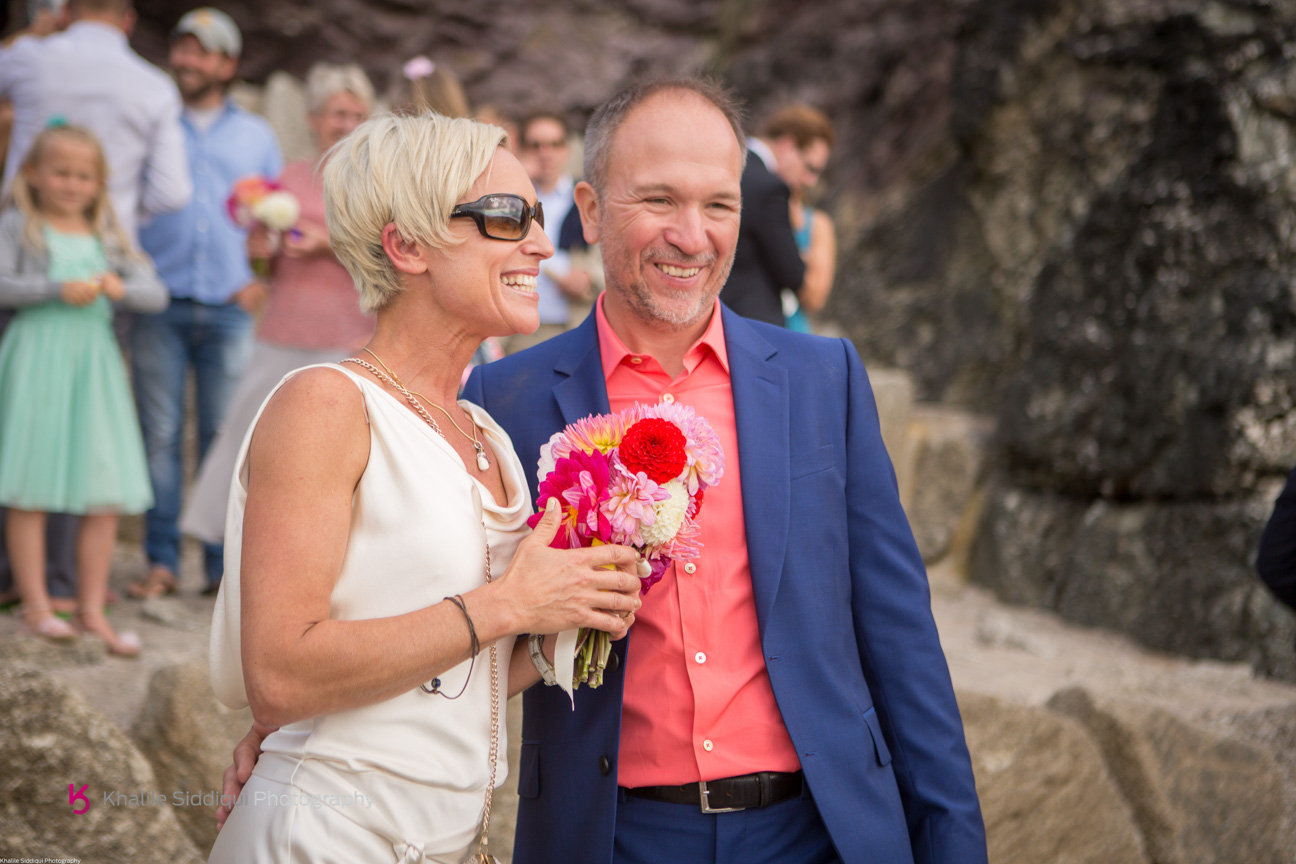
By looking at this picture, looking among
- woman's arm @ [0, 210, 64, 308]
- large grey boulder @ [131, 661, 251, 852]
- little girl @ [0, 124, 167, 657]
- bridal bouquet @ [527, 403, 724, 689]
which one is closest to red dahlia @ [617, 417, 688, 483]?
bridal bouquet @ [527, 403, 724, 689]

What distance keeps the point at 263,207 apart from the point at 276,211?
7 centimetres

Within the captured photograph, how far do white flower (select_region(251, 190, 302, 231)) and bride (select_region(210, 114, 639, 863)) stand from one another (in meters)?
2.85

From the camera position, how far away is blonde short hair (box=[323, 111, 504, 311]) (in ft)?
6.42

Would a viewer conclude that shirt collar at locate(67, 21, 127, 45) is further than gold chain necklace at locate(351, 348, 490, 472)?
Yes

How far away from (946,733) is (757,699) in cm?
43

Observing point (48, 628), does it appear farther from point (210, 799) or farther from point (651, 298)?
point (651, 298)

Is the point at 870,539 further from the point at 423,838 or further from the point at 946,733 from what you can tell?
the point at 423,838

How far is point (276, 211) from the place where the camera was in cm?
468

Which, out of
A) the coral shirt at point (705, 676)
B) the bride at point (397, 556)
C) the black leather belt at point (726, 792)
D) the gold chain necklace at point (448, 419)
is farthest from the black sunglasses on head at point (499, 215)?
the black leather belt at point (726, 792)

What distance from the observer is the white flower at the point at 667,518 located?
Result: 187 cm

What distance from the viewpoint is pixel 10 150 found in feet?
17.1

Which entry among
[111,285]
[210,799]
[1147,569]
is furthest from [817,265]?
[210,799]

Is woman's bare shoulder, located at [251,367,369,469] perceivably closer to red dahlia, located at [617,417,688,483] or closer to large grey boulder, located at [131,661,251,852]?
red dahlia, located at [617,417,688,483]

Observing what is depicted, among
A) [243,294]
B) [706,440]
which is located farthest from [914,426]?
[706,440]
